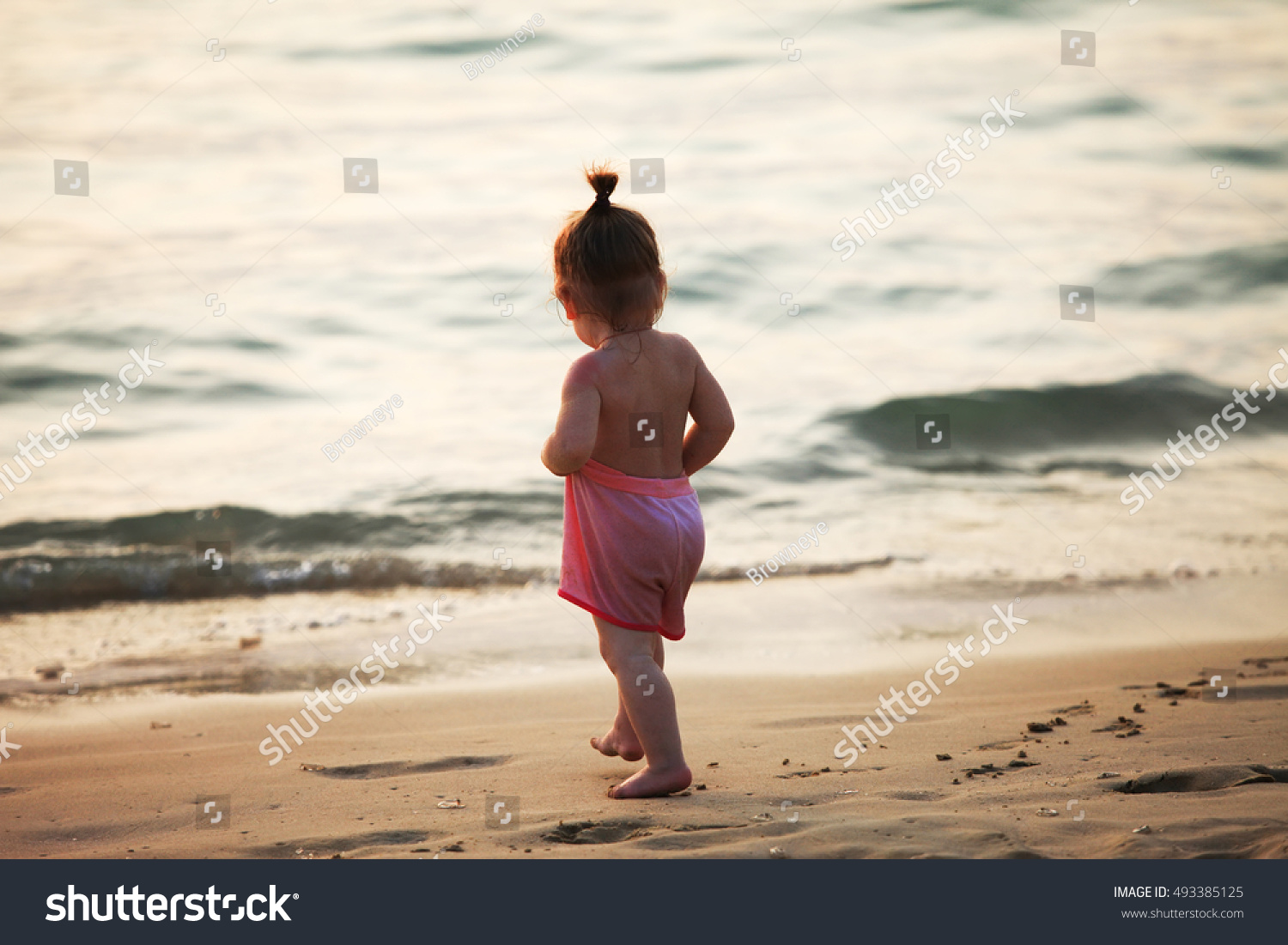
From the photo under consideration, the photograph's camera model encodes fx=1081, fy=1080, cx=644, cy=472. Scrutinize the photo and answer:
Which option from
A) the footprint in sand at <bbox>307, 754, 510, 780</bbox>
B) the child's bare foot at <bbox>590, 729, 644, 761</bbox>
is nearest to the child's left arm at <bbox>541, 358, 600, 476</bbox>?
the child's bare foot at <bbox>590, 729, 644, 761</bbox>

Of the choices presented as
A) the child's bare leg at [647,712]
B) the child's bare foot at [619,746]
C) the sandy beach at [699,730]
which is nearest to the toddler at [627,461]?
the child's bare leg at [647,712]

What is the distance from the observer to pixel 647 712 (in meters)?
2.69

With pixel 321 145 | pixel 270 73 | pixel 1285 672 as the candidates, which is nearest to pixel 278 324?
pixel 321 145

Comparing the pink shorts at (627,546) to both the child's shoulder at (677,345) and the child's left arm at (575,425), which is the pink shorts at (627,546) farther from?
the child's shoulder at (677,345)

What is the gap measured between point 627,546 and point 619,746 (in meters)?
0.60

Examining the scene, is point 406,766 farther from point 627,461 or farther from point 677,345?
point 677,345

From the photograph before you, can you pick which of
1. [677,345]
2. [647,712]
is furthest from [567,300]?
[647,712]

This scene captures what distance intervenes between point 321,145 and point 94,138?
6.64 feet

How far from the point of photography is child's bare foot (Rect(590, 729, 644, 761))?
115 inches

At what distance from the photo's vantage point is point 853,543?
5.69 meters

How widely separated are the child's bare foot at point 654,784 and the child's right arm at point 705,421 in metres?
0.78

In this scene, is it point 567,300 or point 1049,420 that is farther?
point 1049,420

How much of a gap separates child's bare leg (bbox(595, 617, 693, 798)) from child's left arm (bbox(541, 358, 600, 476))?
43 cm

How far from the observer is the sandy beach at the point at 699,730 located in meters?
2.32
